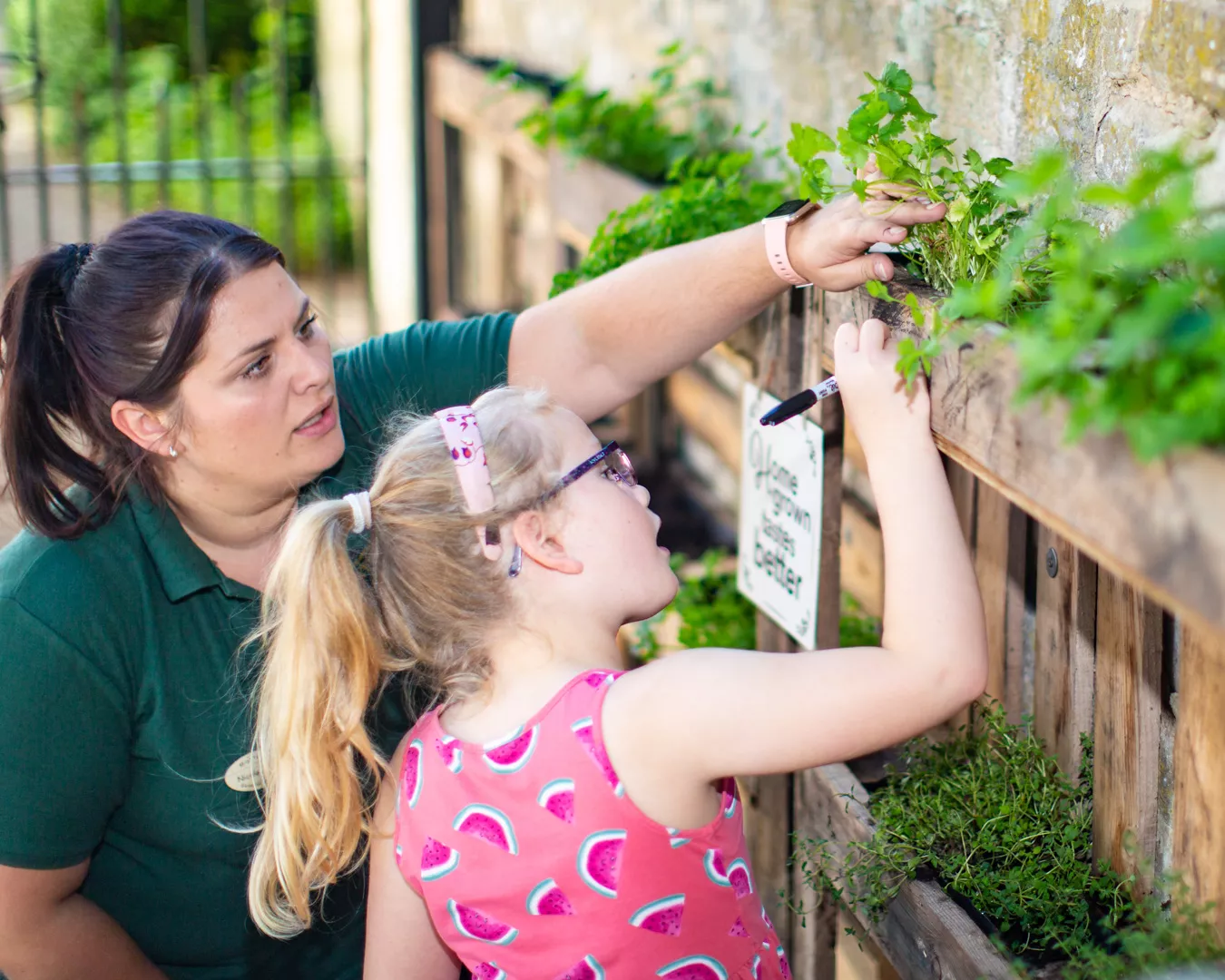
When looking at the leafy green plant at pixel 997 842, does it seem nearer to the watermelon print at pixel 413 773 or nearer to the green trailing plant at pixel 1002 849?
the green trailing plant at pixel 1002 849

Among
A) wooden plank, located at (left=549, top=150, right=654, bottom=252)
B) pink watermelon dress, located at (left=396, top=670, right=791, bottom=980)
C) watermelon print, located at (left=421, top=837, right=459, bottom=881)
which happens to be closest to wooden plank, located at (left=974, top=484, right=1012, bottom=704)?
pink watermelon dress, located at (left=396, top=670, right=791, bottom=980)

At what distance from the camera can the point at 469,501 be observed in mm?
1361

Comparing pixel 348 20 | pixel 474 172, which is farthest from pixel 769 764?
pixel 348 20

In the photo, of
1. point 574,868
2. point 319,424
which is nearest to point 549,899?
point 574,868

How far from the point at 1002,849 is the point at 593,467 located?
1.88ft

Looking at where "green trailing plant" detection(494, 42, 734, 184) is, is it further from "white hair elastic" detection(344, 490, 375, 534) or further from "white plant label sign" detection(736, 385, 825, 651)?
"white hair elastic" detection(344, 490, 375, 534)

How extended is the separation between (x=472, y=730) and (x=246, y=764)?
1.45 ft

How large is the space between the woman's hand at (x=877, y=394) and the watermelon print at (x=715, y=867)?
415mm

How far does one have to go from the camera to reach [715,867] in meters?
1.30

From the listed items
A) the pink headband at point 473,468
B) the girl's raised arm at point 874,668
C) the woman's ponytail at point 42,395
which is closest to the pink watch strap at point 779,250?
the girl's raised arm at point 874,668

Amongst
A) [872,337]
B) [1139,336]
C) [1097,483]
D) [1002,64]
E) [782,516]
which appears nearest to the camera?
[1139,336]

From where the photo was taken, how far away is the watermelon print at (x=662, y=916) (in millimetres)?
1282

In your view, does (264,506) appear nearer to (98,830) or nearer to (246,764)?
(246,764)

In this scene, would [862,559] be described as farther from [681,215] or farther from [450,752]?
[450,752]
